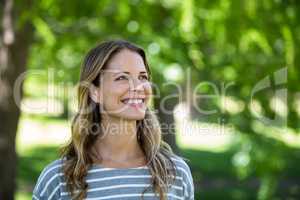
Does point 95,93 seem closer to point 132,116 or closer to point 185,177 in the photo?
point 132,116

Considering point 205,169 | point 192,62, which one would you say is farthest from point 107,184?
point 205,169

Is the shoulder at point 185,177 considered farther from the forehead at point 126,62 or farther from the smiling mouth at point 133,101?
the forehead at point 126,62

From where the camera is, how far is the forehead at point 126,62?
2.72 meters

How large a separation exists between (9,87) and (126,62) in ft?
14.3

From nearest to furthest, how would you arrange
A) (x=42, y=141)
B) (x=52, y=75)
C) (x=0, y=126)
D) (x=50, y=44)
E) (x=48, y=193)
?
1. (x=48, y=193)
2. (x=50, y=44)
3. (x=52, y=75)
4. (x=0, y=126)
5. (x=42, y=141)

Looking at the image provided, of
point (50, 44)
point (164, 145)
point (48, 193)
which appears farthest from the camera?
point (50, 44)

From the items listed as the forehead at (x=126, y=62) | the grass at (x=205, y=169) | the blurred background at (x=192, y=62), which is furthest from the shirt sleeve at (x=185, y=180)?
the grass at (x=205, y=169)

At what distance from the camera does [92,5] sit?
4484mm

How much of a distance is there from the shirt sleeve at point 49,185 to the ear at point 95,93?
350mm

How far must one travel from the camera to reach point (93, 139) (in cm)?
282

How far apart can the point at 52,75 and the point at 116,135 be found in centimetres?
352

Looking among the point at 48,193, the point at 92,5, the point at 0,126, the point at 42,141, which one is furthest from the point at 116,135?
the point at 42,141

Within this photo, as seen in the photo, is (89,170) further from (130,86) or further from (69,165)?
(130,86)

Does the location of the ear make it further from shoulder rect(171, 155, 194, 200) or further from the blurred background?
the blurred background
